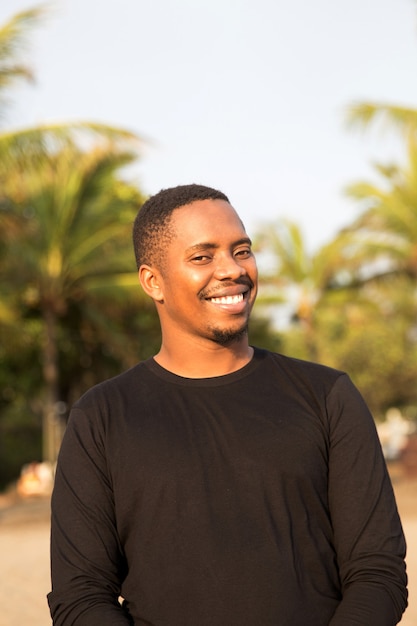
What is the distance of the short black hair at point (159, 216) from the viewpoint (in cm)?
261

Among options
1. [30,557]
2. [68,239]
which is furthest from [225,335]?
[68,239]

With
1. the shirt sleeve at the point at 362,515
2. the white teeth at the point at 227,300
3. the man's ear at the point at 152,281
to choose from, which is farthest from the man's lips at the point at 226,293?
the shirt sleeve at the point at 362,515

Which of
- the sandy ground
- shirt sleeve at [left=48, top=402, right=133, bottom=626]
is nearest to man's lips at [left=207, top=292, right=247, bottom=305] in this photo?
shirt sleeve at [left=48, top=402, right=133, bottom=626]

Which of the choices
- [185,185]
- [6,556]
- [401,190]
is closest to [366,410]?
[185,185]

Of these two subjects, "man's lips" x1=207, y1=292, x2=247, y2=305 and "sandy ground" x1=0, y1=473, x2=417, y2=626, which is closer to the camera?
"man's lips" x1=207, y1=292, x2=247, y2=305

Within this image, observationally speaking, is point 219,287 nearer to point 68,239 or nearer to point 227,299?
point 227,299

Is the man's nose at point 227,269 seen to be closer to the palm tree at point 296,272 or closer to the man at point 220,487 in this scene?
the man at point 220,487

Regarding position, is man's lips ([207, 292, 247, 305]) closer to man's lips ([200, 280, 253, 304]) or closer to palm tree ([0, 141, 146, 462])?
man's lips ([200, 280, 253, 304])

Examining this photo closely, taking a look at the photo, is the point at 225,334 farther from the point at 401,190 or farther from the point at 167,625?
the point at 401,190

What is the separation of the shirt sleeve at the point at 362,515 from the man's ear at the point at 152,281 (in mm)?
476

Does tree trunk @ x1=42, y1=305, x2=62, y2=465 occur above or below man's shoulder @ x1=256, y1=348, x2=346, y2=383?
above

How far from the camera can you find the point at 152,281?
265cm

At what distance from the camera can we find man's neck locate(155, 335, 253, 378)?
2545 millimetres

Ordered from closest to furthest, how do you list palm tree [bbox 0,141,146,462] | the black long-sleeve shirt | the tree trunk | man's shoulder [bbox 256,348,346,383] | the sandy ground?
the black long-sleeve shirt, man's shoulder [bbox 256,348,346,383], the sandy ground, palm tree [bbox 0,141,146,462], the tree trunk
